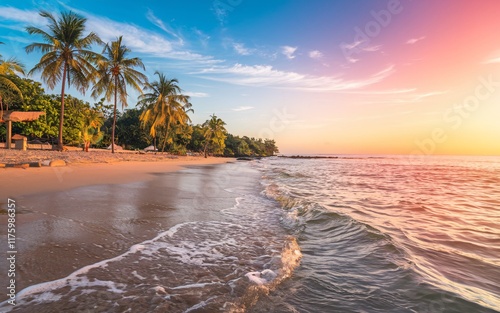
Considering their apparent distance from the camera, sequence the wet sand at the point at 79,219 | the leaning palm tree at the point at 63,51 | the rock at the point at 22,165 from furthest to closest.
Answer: the leaning palm tree at the point at 63,51, the rock at the point at 22,165, the wet sand at the point at 79,219

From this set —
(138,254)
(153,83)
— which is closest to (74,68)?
(153,83)

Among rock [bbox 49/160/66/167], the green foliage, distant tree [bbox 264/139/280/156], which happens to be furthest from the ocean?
distant tree [bbox 264/139/280/156]

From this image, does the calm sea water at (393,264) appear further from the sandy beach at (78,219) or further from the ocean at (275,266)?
the sandy beach at (78,219)

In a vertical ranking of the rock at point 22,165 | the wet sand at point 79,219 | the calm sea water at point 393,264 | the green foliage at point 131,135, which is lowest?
the calm sea water at point 393,264

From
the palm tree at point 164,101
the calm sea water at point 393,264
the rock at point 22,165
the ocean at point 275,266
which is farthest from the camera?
the palm tree at point 164,101

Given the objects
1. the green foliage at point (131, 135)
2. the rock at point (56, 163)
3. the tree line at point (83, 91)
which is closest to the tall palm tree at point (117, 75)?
the tree line at point (83, 91)

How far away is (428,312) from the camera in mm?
2346

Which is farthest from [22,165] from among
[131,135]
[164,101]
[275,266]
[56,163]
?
[131,135]

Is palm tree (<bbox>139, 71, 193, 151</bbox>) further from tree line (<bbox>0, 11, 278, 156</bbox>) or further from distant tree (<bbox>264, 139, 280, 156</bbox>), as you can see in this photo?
distant tree (<bbox>264, 139, 280, 156</bbox>)

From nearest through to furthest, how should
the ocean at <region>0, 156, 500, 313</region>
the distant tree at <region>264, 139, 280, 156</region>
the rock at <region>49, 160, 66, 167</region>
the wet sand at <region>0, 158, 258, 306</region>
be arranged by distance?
1. the ocean at <region>0, 156, 500, 313</region>
2. the wet sand at <region>0, 158, 258, 306</region>
3. the rock at <region>49, 160, 66, 167</region>
4. the distant tree at <region>264, 139, 280, 156</region>

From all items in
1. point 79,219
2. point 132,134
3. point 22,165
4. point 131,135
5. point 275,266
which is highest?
point 132,134

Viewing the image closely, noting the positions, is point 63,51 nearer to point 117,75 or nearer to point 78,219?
point 117,75

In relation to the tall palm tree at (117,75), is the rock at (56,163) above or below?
below

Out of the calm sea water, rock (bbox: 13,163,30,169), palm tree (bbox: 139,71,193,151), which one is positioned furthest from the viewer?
palm tree (bbox: 139,71,193,151)
